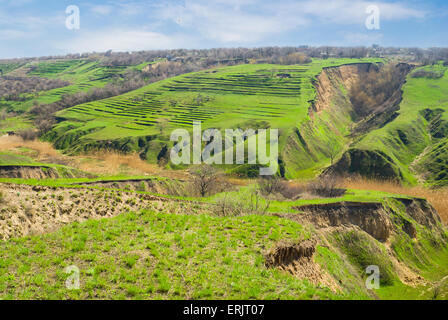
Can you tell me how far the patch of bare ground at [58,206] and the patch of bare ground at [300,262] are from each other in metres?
11.3

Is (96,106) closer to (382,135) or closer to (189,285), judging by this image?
(382,135)

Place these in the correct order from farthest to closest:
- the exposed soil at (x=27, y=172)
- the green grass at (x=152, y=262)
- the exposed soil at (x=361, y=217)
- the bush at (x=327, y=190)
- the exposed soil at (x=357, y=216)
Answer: the bush at (x=327, y=190) < the exposed soil at (x=27, y=172) < the exposed soil at (x=357, y=216) < the exposed soil at (x=361, y=217) < the green grass at (x=152, y=262)

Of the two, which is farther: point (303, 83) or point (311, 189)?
point (303, 83)

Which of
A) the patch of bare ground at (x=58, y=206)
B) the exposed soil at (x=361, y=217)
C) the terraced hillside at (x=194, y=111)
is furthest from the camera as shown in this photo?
the terraced hillside at (x=194, y=111)

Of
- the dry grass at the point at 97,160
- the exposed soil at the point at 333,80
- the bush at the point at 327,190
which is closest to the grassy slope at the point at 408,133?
the exposed soil at the point at 333,80

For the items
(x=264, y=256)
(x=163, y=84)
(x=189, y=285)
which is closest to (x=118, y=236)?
(x=189, y=285)

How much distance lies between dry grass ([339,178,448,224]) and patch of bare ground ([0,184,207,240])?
163 feet

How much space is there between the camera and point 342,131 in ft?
372

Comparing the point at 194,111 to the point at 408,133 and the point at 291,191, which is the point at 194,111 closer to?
the point at 291,191

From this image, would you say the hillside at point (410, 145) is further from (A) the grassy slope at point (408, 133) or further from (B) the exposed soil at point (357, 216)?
(B) the exposed soil at point (357, 216)

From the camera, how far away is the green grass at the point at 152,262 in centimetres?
1187

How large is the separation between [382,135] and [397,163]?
13845 mm
